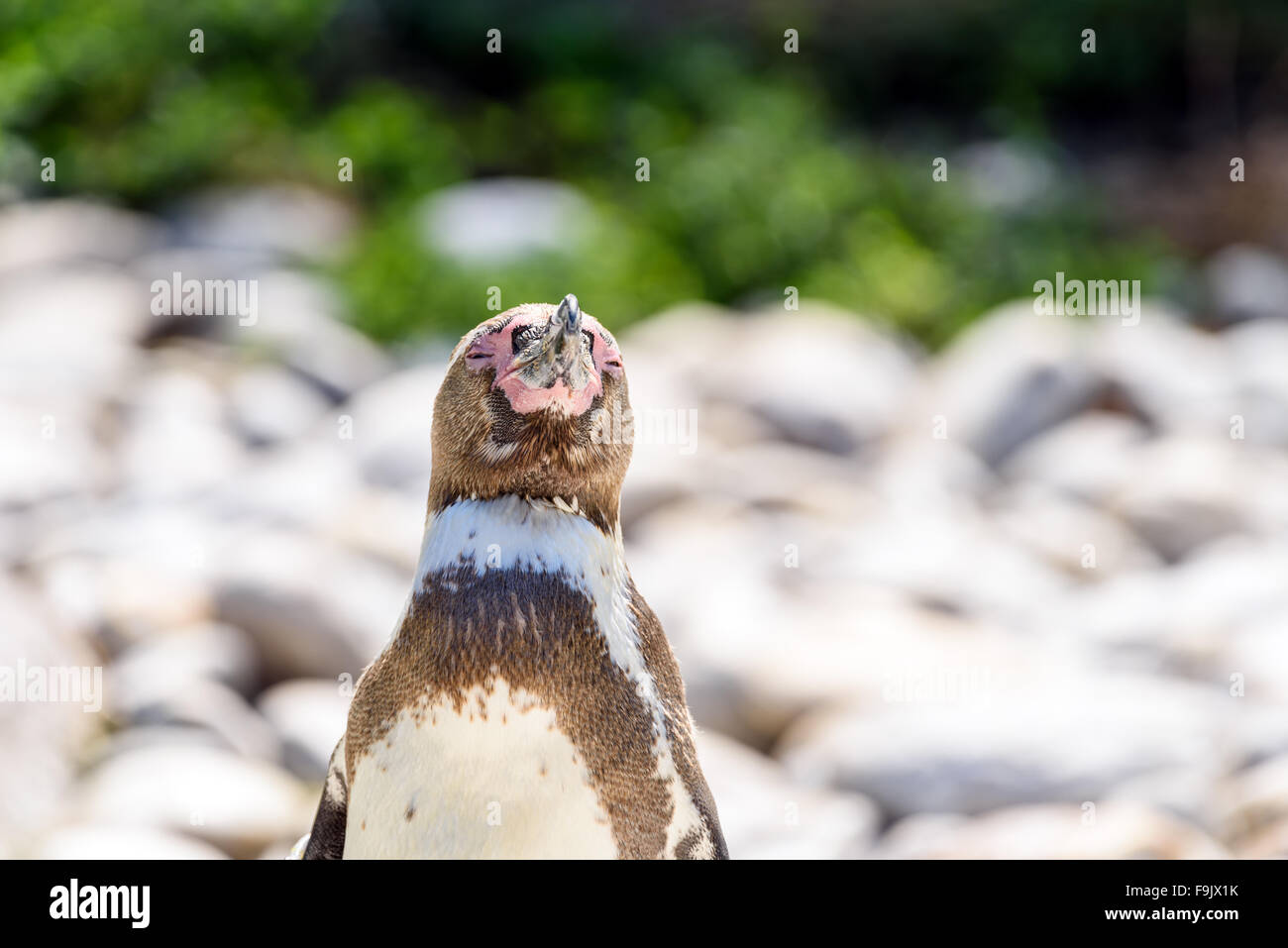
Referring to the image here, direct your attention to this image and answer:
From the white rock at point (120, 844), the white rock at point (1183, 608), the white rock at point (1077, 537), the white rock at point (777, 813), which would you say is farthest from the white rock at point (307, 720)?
the white rock at point (1077, 537)

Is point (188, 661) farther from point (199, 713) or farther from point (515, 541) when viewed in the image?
point (515, 541)

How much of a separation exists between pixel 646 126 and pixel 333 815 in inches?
388

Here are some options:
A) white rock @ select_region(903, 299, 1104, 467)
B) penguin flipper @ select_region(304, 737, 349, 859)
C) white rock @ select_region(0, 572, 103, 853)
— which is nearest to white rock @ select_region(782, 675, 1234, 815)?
white rock @ select_region(0, 572, 103, 853)

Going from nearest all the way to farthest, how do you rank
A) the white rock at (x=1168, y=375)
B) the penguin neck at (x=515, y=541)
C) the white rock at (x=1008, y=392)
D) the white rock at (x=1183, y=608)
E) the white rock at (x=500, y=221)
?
1. the penguin neck at (x=515, y=541)
2. the white rock at (x=1183, y=608)
3. the white rock at (x=1168, y=375)
4. the white rock at (x=1008, y=392)
5. the white rock at (x=500, y=221)

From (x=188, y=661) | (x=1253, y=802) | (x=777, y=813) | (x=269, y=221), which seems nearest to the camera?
(x=1253, y=802)

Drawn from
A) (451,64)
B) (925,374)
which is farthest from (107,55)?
(925,374)

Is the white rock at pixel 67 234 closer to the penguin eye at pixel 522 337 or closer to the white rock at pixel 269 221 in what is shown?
the white rock at pixel 269 221

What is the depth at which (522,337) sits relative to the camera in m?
2.29

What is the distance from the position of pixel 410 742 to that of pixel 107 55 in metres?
9.45

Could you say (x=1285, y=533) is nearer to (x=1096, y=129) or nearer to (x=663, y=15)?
(x=1096, y=129)

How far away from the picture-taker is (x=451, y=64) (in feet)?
44.4

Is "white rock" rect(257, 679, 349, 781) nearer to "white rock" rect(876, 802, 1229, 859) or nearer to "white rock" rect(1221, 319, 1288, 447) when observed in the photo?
"white rock" rect(876, 802, 1229, 859)

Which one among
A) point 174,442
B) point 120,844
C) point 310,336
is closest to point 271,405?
point 174,442

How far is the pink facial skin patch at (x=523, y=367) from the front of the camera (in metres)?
2.26
